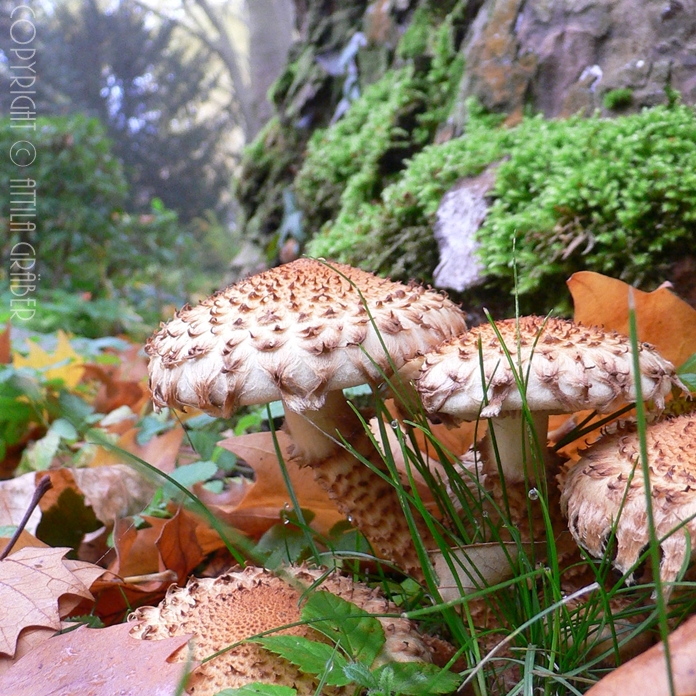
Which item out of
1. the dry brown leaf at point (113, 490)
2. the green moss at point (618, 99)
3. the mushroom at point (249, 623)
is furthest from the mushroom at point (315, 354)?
the green moss at point (618, 99)

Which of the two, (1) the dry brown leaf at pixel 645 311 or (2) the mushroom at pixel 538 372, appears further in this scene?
(1) the dry brown leaf at pixel 645 311

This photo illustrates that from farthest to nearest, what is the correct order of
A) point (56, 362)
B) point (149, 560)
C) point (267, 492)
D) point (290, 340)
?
1. point (56, 362)
2. point (267, 492)
3. point (149, 560)
4. point (290, 340)

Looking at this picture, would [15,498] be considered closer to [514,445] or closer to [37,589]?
[37,589]

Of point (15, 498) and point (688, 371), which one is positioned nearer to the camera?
point (688, 371)

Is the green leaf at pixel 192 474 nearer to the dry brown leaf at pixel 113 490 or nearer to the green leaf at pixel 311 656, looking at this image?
the dry brown leaf at pixel 113 490

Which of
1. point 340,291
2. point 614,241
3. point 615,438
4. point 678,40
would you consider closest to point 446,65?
point 678,40

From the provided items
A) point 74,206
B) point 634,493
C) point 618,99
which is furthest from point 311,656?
point 74,206

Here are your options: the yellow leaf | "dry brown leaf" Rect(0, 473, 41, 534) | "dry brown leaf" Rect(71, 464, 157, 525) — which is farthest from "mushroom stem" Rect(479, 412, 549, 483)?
the yellow leaf
